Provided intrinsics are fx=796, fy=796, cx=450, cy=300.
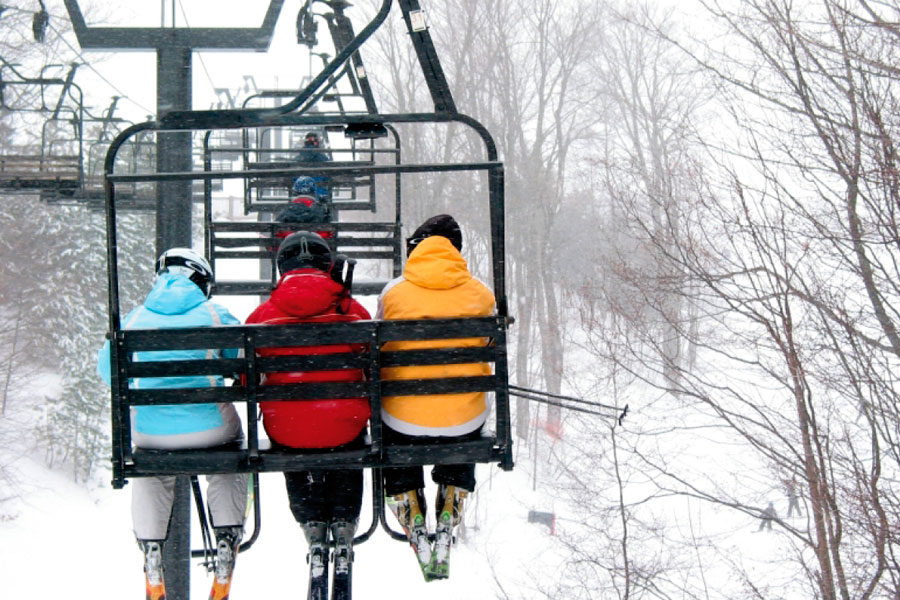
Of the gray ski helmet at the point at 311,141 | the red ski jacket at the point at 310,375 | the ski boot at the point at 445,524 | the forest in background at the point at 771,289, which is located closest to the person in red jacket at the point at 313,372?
the red ski jacket at the point at 310,375

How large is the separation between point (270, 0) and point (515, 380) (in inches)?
831

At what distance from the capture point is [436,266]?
3.06 m

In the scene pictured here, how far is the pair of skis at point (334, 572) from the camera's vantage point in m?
3.20

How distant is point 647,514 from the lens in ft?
61.6

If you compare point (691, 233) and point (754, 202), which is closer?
point (754, 202)

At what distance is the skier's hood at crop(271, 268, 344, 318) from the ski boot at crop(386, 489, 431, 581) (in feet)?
3.31

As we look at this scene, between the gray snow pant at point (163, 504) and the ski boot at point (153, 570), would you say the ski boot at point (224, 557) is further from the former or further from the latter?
the ski boot at point (153, 570)

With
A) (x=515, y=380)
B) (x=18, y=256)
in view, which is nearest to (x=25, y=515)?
(x=18, y=256)

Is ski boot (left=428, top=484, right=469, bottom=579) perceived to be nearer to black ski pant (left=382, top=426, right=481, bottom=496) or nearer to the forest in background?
black ski pant (left=382, top=426, right=481, bottom=496)

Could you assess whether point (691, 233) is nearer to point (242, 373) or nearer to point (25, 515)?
point (242, 373)

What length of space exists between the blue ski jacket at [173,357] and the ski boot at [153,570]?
586 mm

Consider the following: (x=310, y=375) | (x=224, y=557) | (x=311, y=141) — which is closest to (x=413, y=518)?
(x=224, y=557)

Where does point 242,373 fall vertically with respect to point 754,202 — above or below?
below

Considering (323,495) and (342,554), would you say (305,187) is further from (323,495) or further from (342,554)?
(342,554)
